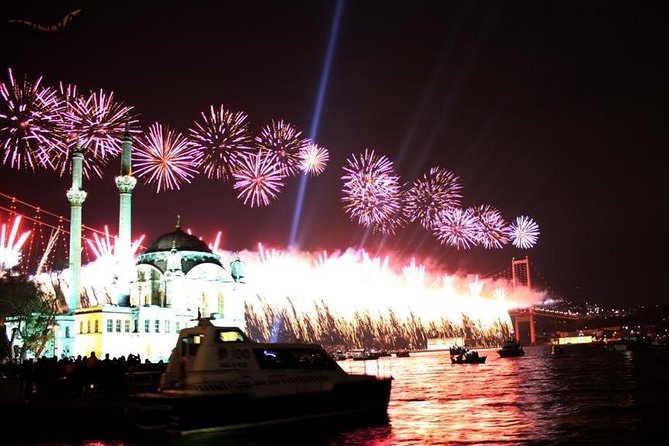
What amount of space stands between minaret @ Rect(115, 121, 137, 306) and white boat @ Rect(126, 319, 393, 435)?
173ft

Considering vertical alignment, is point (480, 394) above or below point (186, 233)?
below

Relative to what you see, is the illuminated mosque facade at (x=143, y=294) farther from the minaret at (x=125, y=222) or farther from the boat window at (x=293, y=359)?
the boat window at (x=293, y=359)

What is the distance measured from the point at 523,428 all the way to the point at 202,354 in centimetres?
1009

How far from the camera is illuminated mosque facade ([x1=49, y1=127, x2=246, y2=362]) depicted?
7069cm

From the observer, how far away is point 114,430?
77.1 ft

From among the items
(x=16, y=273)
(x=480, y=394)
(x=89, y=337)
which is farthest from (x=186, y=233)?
(x=480, y=394)

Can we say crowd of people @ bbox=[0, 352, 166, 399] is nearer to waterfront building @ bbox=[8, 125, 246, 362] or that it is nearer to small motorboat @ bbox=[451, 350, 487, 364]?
waterfront building @ bbox=[8, 125, 246, 362]

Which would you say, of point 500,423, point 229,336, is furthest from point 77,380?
point 500,423

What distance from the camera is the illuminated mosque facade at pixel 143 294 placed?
232ft

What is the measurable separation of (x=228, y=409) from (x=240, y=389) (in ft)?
2.46

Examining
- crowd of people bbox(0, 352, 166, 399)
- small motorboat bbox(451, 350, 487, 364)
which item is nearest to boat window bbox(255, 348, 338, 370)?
crowd of people bbox(0, 352, 166, 399)

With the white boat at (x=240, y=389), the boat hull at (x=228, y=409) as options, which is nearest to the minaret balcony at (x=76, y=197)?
the white boat at (x=240, y=389)

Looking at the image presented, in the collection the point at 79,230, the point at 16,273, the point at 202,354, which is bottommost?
the point at 202,354

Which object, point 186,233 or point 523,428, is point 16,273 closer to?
point 186,233
